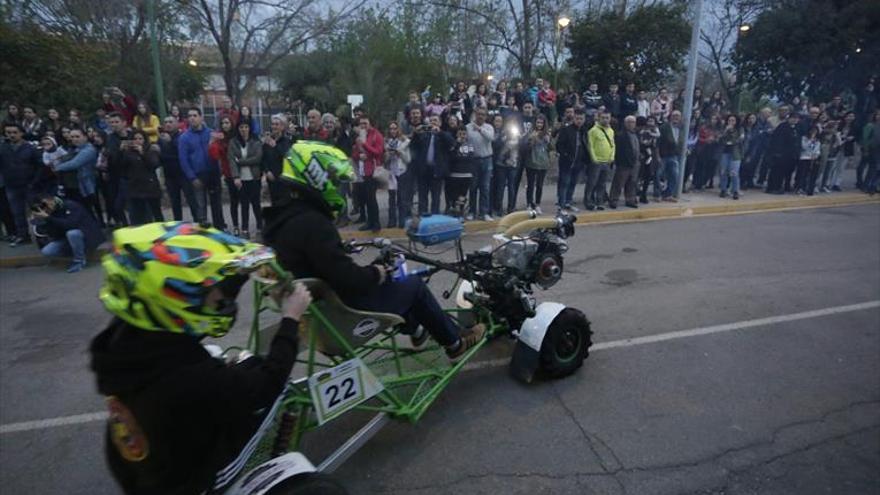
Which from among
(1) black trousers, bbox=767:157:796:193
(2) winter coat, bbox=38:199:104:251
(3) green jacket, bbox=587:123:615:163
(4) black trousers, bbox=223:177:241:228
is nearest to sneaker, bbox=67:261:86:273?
(2) winter coat, bbox=38:199:104:251

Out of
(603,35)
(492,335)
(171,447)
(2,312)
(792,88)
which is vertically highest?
(603,35)

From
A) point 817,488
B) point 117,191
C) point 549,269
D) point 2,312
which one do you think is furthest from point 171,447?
point 117,191

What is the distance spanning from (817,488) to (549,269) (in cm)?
218

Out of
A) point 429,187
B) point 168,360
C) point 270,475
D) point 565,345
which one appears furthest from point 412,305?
point 429,187

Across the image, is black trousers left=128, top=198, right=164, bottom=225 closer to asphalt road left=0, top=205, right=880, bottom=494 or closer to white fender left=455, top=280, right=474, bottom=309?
asphalt road left=0, top=205, right=880, bottom=494

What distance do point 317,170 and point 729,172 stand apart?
1289 centimetres

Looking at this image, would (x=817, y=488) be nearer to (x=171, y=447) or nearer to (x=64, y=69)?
(x=171, y=447)

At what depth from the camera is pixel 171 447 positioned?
5.96 feet

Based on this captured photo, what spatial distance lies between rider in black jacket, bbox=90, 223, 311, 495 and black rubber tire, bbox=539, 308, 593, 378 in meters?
2.62

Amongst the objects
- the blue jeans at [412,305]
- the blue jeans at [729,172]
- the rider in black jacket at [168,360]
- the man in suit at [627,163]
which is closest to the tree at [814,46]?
the blue jeans at [729,172]

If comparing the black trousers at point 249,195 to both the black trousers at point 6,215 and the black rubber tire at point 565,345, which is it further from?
the black rubber tire at point 565,345

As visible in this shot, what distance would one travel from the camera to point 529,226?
170 inches

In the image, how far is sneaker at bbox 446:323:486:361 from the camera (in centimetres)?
382

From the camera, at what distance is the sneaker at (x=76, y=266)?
298 inches
